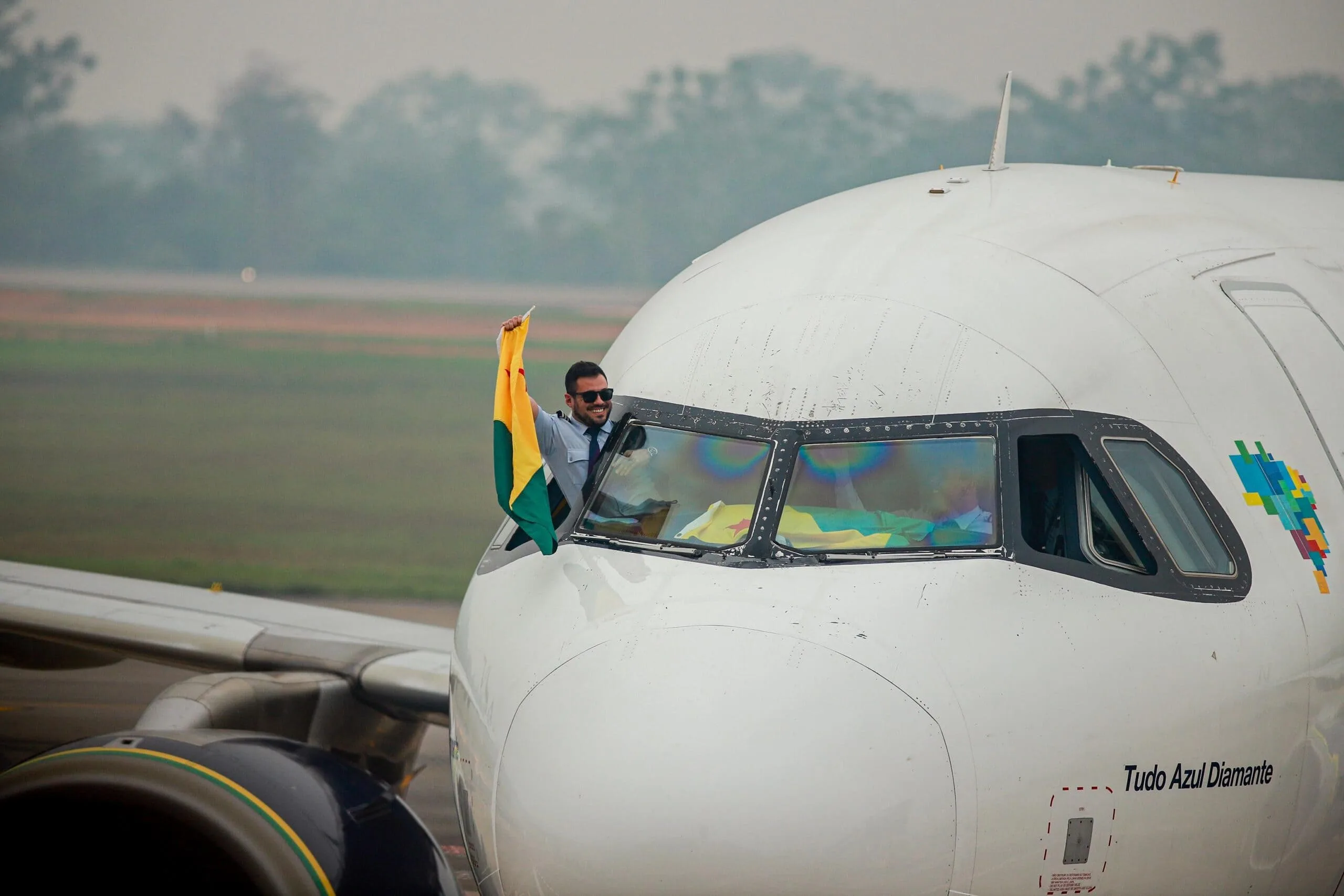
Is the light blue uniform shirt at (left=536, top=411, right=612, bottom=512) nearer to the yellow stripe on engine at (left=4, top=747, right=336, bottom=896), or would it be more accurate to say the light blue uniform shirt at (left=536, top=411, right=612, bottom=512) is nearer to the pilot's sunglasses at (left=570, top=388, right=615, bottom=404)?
the pilot's sunglasses at (left=570, top=388, right=615, bottom=404)

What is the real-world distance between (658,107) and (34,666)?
2694 centimetres

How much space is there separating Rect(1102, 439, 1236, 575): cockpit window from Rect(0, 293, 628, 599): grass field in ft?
54.6

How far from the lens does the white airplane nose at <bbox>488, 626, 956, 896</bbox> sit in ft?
11.5

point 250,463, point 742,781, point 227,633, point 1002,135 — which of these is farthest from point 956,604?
point 250,463

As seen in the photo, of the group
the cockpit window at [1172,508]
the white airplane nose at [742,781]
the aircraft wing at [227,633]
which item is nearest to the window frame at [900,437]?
the cockpit window at [1172,508]

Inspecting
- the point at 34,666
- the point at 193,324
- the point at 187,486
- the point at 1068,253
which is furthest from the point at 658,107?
the point at 1068,253

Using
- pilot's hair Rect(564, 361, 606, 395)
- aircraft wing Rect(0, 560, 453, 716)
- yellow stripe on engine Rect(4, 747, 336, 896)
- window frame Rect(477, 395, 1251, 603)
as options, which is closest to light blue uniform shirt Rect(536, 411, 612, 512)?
pilot's hair Rect(564, 361, 606, 395)

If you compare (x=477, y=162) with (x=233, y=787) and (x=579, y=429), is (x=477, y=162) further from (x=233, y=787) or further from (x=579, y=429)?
(x=579, y=429)

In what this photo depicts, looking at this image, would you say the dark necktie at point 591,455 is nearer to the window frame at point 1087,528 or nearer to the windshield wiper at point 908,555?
the windshield wiper at point 908,555

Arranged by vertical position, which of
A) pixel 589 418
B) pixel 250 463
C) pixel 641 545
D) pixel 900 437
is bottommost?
pixel 250 463

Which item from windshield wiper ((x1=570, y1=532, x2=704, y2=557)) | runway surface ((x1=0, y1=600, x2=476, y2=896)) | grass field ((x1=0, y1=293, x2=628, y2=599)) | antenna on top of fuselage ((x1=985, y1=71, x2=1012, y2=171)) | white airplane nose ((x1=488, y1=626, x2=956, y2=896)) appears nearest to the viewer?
white airplane nose ((x1=488, y1=626, x2=956, y2=896))

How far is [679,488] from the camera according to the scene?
4320 mm

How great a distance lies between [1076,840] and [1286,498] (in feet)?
4.27

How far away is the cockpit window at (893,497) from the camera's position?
401cm
